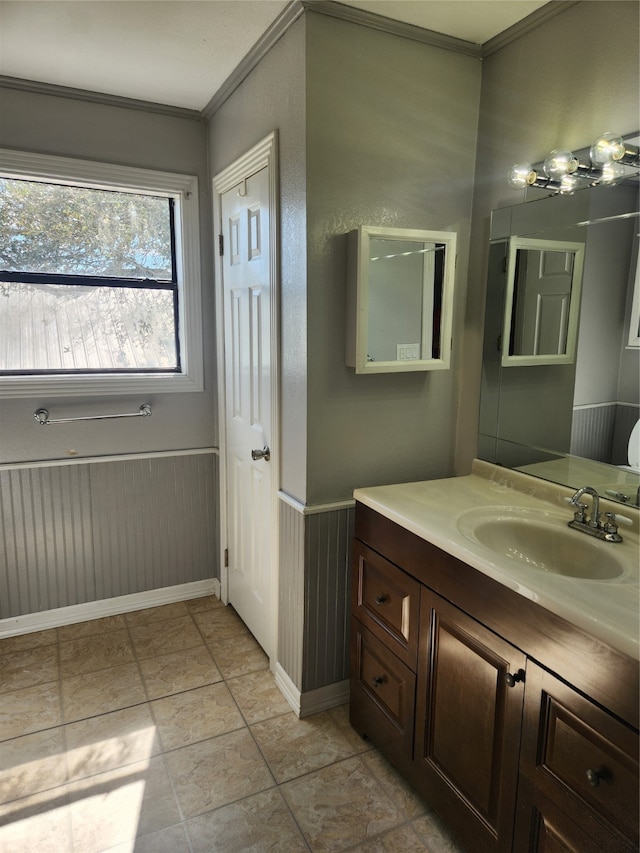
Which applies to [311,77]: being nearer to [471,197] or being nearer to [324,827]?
[471,197]

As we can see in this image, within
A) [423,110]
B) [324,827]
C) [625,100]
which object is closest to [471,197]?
[423,110]

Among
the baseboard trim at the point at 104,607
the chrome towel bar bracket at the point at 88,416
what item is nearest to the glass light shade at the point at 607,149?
the chrome towel bar bracket at the point at 88,416

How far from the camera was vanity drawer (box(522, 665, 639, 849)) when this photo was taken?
104 centimetres

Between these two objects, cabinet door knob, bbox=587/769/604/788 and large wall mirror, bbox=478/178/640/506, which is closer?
cabinet door knob, bbox=587/769/604/788

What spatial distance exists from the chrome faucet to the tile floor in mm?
977

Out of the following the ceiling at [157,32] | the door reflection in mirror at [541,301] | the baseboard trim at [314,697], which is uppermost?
the ceiling at [157,32]

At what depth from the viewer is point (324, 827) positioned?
165cm

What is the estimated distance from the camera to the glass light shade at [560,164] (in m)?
1.64

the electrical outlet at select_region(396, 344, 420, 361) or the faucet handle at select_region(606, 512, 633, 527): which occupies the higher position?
the electrical outlet at select_region(396, 344, 420, 361)

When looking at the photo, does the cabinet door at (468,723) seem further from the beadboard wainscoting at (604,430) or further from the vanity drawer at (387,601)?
the beadboard wainscoting at (604,430)

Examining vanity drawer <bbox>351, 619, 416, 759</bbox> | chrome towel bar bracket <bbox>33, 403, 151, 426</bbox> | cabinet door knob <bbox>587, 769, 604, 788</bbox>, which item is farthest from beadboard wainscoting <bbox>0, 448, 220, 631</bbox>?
cabinet door knob <bbox>587, 769, 604, 788</bbox>

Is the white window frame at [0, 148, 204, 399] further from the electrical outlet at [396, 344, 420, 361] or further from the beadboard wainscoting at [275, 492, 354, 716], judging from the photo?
the electrical outlet at [396, 344, 420, 361]

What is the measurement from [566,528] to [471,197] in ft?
4.15

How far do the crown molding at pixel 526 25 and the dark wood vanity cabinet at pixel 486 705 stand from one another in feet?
5.40
